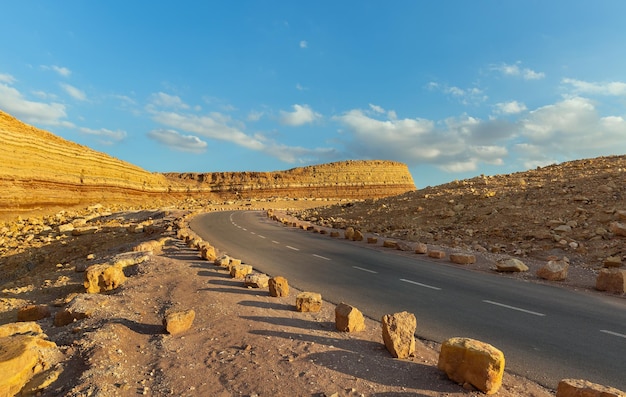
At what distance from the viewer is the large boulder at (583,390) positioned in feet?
11.9

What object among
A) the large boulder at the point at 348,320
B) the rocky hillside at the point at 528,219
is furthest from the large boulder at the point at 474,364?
the rocky hillside at the point at 528,219

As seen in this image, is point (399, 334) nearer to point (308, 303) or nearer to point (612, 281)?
point (308, 303)

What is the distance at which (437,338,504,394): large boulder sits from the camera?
166 inches

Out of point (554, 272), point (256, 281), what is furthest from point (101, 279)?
point (554, 272)

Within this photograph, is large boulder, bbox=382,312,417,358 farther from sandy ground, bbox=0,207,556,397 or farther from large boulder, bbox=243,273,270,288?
large boulder, bbox=243,273,270,288

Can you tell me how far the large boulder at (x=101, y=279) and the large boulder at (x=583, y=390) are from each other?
382 inches

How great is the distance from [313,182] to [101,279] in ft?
242

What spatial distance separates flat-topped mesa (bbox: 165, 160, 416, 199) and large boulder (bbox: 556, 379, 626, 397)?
73.0 metres

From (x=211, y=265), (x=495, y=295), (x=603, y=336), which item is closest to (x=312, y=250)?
(x=211, y=265)

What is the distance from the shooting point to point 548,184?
2698cm

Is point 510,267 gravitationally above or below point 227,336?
above

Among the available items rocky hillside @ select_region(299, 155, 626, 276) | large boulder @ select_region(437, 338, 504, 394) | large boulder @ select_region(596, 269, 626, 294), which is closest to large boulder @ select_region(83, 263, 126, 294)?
large boulder @ select_region(437, 338, 504, 394)

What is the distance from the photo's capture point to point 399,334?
5.32m

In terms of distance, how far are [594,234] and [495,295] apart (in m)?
11.0
